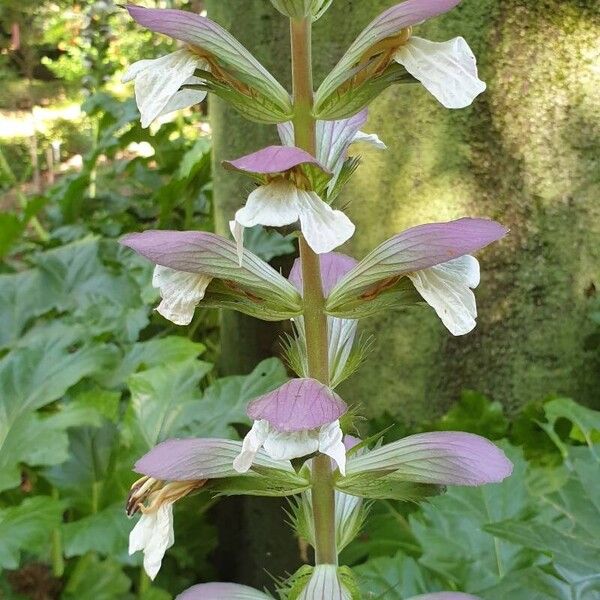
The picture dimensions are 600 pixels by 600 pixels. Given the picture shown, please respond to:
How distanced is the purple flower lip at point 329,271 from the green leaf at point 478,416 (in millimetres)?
750

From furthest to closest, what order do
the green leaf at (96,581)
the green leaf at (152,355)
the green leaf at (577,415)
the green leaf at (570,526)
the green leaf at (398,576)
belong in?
the green leaf at (152,355) < the green leaf at (96,581) < the green leaf at (577,415) < the green leaf at (398,576) < the green leaf at (570,526)

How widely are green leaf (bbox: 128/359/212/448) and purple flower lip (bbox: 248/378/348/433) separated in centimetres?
94

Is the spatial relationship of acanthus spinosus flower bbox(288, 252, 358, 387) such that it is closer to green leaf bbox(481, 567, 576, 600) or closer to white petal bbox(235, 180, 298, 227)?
white petal bbox(235, 180, 298, 227)

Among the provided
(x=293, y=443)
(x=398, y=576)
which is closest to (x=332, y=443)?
(x=293, y=443)

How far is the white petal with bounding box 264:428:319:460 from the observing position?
546mm

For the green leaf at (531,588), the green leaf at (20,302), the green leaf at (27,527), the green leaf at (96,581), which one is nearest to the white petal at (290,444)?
the green leaf at (531,588)

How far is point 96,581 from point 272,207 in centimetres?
114

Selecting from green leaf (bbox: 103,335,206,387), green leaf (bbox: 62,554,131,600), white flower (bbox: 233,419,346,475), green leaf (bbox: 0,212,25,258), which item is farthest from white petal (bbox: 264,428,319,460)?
green leaf (bbox: 0,212,25,258)

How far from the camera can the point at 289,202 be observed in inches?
21.7

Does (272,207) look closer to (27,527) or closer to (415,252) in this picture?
(415,252)

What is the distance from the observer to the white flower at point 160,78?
588 millimetres

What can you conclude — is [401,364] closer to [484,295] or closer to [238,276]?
[484,295]

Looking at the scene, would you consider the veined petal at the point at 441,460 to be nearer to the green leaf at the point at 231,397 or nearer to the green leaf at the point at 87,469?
the green leaf at the point at 231,397

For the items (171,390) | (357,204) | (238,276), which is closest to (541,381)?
(357,204)
